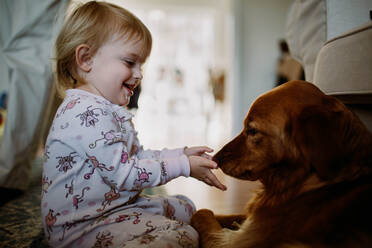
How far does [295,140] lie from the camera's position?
2.46 ft

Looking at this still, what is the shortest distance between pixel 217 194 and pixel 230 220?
63cm

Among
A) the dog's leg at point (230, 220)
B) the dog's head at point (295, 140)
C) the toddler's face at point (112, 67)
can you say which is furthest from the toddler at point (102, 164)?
the dog's leg at point (230, 220)

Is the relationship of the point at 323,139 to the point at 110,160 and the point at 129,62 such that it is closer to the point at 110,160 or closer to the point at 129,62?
the point at 110,160

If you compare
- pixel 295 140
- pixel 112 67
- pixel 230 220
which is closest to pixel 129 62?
pixel 112 67

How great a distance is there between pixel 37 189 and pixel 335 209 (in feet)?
5.59

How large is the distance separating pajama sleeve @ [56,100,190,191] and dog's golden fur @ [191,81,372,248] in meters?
0.21

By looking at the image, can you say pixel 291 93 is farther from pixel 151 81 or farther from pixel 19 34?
pixel 151 81

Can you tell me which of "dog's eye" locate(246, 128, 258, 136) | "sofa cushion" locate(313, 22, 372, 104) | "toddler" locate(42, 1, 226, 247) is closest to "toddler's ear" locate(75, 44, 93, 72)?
"toddler" locate(42, 1, 226, 247)

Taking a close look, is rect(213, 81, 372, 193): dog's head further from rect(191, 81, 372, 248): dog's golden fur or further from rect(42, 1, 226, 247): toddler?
rect(42, 1, 226, 247): toddler

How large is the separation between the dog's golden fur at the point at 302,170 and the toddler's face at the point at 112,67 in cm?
46

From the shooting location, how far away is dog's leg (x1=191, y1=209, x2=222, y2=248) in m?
0.93

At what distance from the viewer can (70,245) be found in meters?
0.86

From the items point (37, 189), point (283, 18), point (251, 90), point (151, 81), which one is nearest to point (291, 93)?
point (37, 189)

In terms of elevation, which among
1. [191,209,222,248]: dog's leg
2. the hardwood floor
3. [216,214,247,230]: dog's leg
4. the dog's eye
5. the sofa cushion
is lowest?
the hardwood floor
